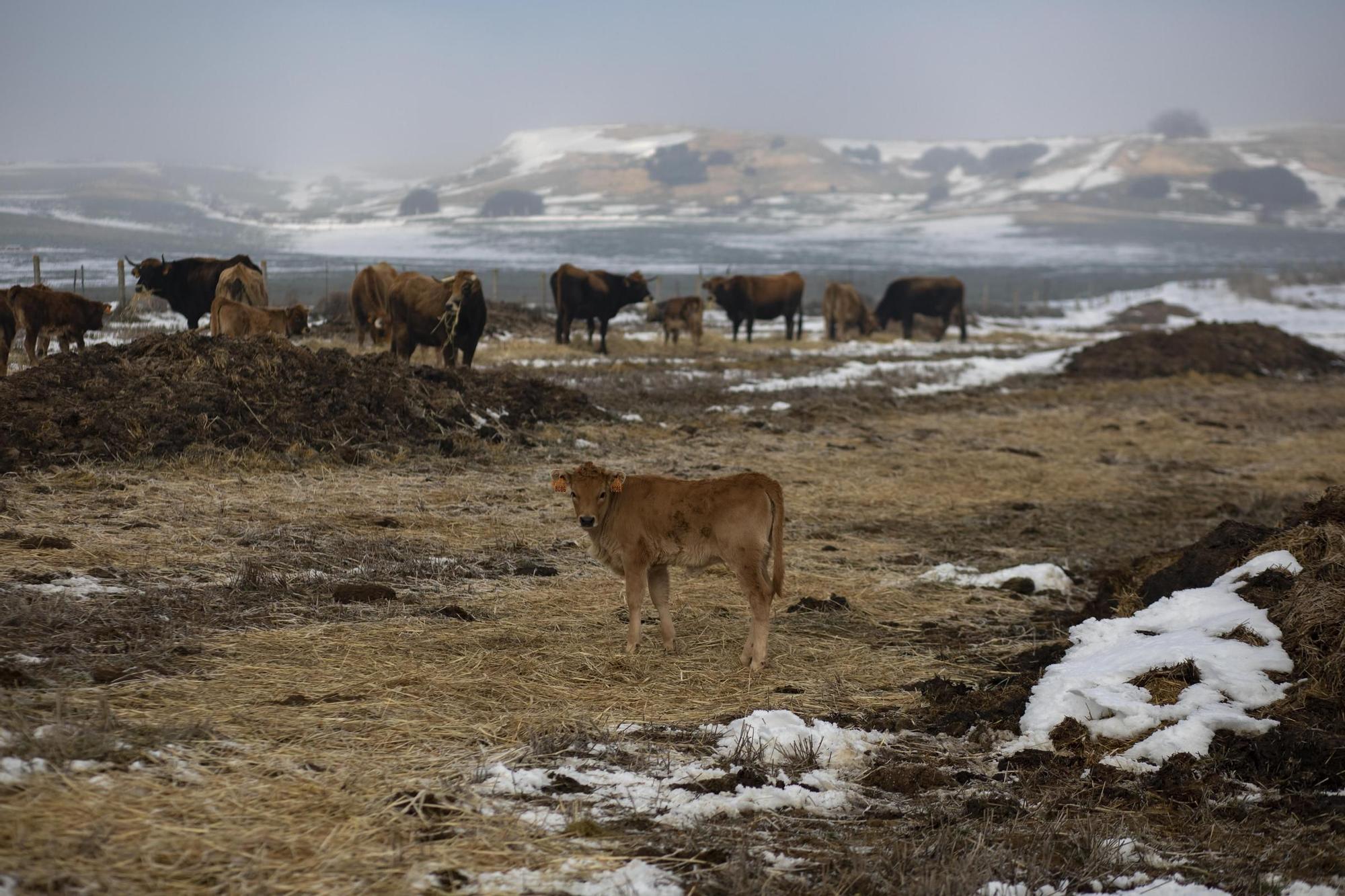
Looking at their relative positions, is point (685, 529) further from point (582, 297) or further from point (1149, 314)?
point (1149, 314)

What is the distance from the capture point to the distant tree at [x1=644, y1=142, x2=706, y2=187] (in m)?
183

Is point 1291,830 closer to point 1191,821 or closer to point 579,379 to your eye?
point 1191,821

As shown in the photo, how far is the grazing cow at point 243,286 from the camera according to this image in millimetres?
21328

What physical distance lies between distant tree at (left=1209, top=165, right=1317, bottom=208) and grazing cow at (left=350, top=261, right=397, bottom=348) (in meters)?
178

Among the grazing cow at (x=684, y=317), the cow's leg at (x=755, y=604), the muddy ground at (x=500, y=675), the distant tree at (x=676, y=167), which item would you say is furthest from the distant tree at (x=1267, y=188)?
the cow's leg at (x=755, y=604)

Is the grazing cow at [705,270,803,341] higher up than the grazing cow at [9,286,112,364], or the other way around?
the grazing cow at [705,270,803,341]

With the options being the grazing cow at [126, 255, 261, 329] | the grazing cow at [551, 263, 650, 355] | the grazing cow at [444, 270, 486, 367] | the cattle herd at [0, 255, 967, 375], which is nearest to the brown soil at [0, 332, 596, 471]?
the cattle herd at [0, 255, 967, 375]

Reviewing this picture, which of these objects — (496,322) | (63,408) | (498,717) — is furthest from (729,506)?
(496,322)

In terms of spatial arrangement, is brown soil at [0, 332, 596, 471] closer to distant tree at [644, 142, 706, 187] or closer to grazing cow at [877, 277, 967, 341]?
grazing cow at [877, 277, 967, 341]

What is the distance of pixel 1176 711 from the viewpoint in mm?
5613

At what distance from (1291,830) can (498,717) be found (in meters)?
3.37

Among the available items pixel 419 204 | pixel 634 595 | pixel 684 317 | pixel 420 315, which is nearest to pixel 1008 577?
pixel 634 595

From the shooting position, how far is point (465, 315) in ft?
67.6

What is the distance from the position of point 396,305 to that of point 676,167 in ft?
561
